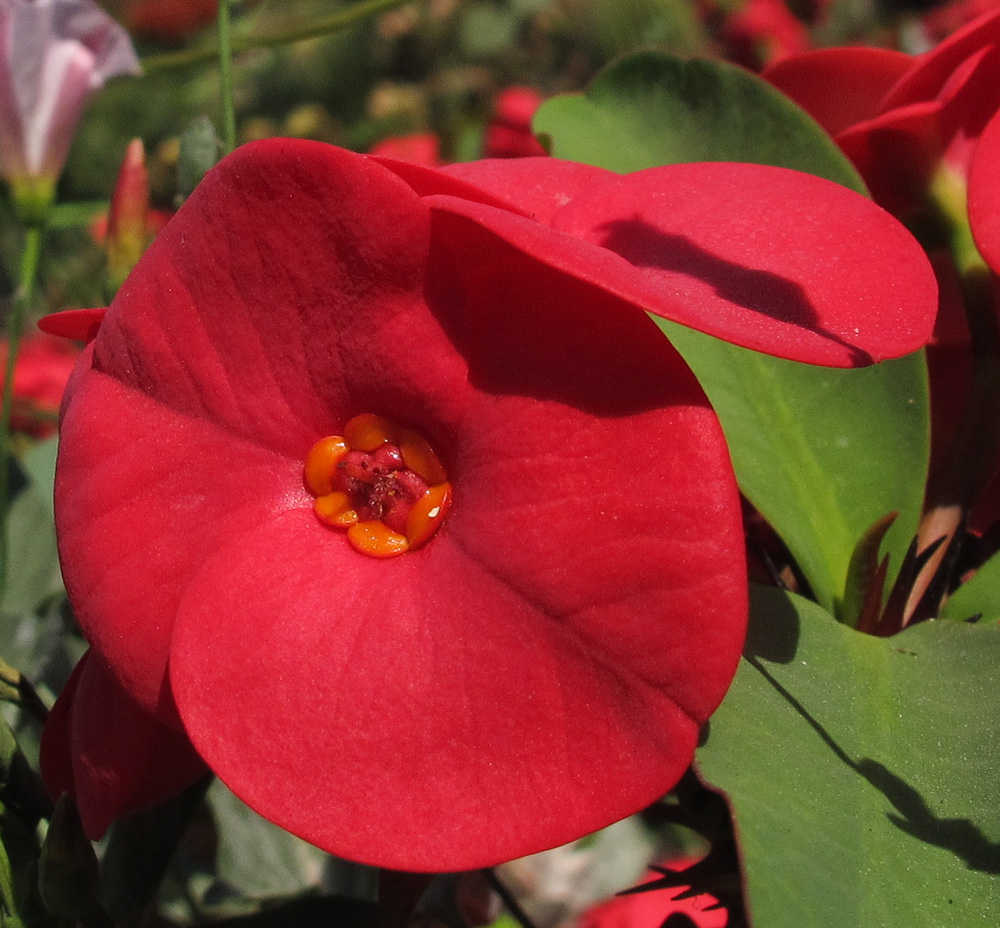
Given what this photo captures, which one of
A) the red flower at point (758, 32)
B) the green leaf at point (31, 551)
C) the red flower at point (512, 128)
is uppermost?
the red flower at point (512, 128)

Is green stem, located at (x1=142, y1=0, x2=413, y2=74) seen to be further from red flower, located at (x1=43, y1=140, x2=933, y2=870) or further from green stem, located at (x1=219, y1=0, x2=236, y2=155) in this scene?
red flower, located at (x1=43, y1=140, x2=933, y2=870)

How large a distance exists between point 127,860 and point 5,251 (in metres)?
1.97

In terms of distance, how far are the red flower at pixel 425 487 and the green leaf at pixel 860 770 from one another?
0.05 meters

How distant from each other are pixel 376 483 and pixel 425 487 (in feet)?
0.06

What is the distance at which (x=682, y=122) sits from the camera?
1.71ft

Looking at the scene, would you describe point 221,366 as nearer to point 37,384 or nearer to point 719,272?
point 719,272

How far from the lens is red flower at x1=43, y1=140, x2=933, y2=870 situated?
29cm

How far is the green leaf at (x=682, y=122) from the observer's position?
18.6 inches

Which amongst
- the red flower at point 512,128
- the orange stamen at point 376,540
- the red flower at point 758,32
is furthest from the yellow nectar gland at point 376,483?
the red flower at point 758,32

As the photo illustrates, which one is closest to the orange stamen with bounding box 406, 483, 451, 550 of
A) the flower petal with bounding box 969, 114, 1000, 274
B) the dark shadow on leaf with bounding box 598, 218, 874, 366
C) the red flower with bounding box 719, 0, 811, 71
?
the dark shadow on leaf with bounding box 598, 218, 874, 366

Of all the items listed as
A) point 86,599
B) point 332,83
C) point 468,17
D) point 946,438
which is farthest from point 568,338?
point 332,83

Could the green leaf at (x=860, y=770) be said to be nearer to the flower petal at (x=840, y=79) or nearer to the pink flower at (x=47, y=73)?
the flower petal at (x=840, y=79)

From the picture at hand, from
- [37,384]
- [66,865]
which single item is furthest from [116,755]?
[37,384]

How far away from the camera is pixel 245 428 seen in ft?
1.14
